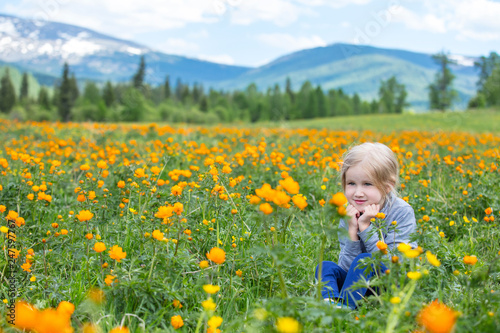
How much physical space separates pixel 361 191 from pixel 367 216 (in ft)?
0.72

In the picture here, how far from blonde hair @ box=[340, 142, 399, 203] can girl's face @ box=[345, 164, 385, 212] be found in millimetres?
29

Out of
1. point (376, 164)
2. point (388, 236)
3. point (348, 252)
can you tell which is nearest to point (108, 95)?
point (376, 164)

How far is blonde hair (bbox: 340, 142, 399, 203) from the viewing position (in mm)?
2588

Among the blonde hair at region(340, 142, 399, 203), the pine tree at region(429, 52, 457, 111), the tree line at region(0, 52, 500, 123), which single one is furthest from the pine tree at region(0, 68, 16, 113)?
the blonde hair at region(340, 142, 399, 203)

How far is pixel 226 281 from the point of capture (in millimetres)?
2141

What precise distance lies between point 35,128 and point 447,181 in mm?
9105

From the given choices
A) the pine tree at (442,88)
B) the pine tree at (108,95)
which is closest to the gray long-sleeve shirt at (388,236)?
the pine tree at (442,88)

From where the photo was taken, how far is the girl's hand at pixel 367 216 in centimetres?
238

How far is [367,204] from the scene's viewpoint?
101 inches

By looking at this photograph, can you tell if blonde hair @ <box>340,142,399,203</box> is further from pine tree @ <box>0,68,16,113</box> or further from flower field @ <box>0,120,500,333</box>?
pine tree @ <box>0,68,16,113</box>

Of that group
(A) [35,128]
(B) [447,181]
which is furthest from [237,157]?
(A) [35,128]

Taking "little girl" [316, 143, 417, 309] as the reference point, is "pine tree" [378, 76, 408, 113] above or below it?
above

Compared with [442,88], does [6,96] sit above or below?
below

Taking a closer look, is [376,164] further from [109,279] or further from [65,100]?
[65,100]
